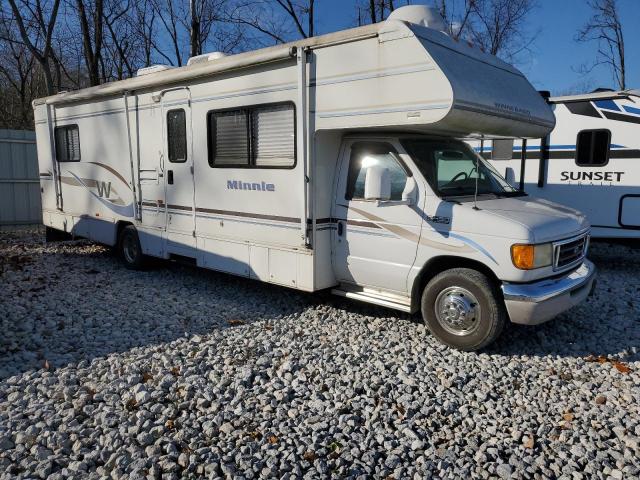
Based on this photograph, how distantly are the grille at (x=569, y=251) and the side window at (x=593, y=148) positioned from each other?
404 centimetres

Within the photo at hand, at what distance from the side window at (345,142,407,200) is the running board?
1.05 m

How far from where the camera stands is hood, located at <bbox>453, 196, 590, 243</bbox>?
475cm

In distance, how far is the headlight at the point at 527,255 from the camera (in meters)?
4.71

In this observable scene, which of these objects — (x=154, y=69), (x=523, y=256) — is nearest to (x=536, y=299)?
(x=523, y=256)

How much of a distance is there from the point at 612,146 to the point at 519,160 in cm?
155

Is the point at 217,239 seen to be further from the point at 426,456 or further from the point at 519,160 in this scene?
the point at 519,160

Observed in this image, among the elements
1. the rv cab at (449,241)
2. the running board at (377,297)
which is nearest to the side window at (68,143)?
the rv cab at (449,241)

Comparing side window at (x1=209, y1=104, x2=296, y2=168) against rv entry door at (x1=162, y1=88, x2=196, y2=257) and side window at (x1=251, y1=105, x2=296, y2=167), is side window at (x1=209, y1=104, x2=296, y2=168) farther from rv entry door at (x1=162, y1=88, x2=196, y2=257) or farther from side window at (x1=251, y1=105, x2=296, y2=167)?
rv entry door at (x1=162, y1=88, x2=196, y2=257)

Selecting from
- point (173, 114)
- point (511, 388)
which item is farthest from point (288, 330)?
point (173, 114)

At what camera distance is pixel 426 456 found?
3516mm

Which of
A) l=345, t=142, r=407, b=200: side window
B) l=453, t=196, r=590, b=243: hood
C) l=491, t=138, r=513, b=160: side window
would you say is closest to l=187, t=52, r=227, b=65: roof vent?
l=345, t=142, r=407, b=200: side window

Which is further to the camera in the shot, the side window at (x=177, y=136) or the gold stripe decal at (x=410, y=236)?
the side window at (x=177, y=136)

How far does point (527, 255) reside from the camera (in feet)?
15.5

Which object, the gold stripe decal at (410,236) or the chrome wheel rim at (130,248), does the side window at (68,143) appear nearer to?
the chrome wheel rim at (130,248)
